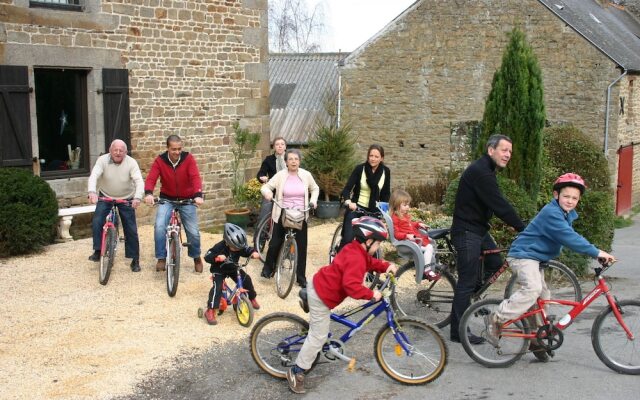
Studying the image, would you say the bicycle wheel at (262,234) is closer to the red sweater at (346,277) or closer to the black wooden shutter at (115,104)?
the black wooden shutter at (115,104)

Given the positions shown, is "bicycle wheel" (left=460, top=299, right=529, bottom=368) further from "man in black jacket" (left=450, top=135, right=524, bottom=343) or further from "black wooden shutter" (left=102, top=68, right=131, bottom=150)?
"black wooden shutter" (left=102, top=68, right=131, bottom=150)

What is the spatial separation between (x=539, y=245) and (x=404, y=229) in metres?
1.89

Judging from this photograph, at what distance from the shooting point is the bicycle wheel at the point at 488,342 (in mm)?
6121

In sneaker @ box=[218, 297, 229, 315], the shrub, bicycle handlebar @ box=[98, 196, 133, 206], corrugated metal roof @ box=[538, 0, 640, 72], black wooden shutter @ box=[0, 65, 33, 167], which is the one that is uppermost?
corrugated metal roof @ box=[538, 0, 640, 72]

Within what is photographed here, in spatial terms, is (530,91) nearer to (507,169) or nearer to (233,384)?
(507,169)

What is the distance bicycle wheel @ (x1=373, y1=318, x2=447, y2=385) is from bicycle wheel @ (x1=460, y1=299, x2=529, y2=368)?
66cm

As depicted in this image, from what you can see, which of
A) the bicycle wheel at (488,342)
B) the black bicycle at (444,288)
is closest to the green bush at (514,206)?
the black bicycle at (444,288)

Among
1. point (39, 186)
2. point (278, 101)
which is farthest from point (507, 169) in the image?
point (278, 101)

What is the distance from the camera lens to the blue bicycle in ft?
18.2

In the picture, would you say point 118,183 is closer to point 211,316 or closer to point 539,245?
point 211,316

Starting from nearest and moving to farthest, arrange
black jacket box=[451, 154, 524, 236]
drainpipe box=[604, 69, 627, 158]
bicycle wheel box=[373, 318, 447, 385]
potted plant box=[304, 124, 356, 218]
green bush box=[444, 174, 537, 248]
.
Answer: bicycle wheel box=[373, 318, 447, 385], black jacket box=[451, 154, 524, 236], green bush box=[444, 174, 537, 248], potted plant box=[304, 124, 356, 218], drainpipe box=[604, 69, 627, 158]

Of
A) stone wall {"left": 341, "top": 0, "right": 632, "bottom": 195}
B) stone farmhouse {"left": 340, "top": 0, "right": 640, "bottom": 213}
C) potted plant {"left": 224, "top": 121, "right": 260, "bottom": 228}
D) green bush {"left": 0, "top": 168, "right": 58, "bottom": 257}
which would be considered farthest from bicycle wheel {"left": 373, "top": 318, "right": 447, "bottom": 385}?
stone wall {"left": 341, "top": 0, "right": 632, "bottom": 195}

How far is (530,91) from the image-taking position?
434 inches

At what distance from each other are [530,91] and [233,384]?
23.7ft
